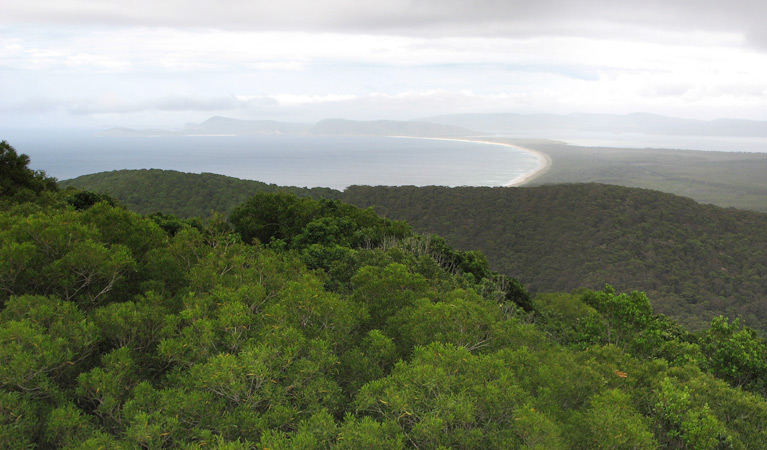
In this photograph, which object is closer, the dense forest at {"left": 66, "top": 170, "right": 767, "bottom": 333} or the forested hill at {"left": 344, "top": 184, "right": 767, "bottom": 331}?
the forested hill at {"left": 344, "top": 184, "right": 767, "bottom": 331}

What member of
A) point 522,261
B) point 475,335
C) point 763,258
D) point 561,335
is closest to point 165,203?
point 522,261

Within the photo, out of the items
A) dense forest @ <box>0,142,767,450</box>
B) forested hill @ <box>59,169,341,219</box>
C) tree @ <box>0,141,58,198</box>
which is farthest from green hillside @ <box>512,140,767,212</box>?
dense forest @ <box>0,142,767,450</box>

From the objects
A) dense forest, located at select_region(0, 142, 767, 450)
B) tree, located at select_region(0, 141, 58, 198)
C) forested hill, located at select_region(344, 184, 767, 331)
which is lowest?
forested hill, located at select_region(344, 184, 767, 331)

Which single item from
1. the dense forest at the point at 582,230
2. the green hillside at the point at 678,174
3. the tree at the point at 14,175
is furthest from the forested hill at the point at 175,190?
the green hillside at the point at 678,174

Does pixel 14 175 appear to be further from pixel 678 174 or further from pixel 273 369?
pixel 678 174

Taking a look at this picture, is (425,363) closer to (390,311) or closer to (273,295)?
(390,311)

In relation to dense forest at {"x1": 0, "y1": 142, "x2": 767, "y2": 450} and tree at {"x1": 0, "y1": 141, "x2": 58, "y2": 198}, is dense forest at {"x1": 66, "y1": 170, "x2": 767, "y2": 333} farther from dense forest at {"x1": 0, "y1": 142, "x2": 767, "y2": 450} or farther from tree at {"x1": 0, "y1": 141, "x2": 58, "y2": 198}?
dense forest at {"x1": 0, "y1": 142, "x2": 767, "y2": 450}

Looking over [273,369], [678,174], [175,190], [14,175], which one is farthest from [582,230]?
[678,174]

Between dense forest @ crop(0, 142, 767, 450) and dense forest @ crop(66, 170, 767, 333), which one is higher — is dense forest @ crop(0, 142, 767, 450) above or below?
above
